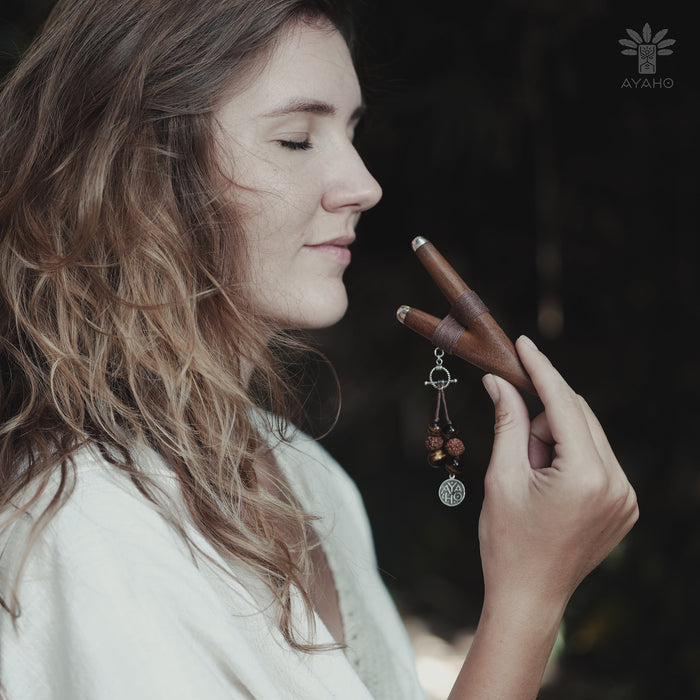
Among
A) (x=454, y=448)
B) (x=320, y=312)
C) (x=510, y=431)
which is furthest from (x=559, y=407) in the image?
(x=320, y=312)

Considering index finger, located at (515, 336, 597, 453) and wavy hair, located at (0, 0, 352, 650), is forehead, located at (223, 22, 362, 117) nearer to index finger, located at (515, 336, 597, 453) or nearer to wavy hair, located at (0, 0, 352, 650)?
wavy hair, located at (0, 0, 352, 650)

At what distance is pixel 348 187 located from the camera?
42.9 inches

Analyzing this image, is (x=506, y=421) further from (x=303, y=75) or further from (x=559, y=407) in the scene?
(x=303, y=75)

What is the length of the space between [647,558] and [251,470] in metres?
1.36

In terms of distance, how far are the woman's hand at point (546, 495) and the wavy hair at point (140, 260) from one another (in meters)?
0.25

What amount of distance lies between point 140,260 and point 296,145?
264mm

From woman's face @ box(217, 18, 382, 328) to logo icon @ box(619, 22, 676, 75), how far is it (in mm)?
958

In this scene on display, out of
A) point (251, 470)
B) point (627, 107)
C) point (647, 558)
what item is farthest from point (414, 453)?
point (251, 470)

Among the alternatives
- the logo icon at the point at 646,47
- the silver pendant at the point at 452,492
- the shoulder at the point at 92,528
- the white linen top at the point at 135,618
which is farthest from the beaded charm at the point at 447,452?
the logo icon at the point at 646,47

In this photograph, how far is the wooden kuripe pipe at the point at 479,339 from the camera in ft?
3.17

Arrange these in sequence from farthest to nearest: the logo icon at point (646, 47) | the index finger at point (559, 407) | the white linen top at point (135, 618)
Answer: the logo icon at point (646, 47), the index finger at point (559, 407), the white linen top at point (135, 618)

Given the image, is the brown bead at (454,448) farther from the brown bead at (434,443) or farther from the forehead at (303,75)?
the forehead at (303,75)

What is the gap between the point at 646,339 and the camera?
2.02 metres

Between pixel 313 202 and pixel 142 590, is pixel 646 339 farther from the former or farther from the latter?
pixel 142 590
